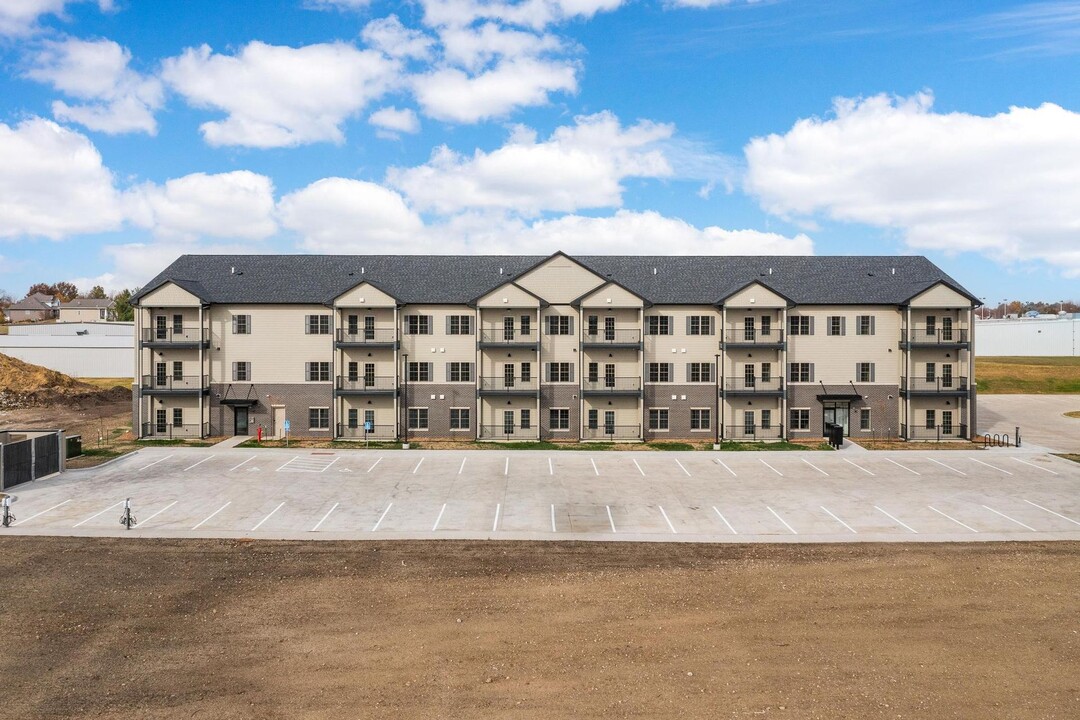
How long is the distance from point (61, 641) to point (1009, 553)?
28.5 m

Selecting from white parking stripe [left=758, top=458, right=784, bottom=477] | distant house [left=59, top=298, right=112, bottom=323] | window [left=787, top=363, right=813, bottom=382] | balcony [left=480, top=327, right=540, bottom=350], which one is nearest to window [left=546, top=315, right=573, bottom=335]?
balcony [left=480, top=327, right=540, bottom=350]

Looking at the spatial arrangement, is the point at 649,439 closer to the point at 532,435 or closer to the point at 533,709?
the point at 532,435

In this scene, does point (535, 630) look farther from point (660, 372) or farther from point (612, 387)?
point (660, 372)

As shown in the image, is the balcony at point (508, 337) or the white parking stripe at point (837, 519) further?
the balcony at point (508, 337)

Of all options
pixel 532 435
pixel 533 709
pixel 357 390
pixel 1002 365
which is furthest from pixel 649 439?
pixel 1002 365

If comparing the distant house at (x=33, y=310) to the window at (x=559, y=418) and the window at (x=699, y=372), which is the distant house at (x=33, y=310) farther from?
the window at (x=699, y=372)

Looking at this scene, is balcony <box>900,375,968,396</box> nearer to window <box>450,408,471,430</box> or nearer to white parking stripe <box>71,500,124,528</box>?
window <box>450,408,471,430</box>

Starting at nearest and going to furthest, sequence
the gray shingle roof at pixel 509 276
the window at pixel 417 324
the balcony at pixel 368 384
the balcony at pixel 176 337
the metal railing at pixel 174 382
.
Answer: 1. the balcony at pixel 176 337
2. the balcony at pixel 368 384
3. the metal railing at pixel 174 382
4. the window at pixel 417 324
5. the gray shingle roof at pixel 509 276

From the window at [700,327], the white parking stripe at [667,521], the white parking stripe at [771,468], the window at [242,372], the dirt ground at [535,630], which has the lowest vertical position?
the dirt ground at [535,630]

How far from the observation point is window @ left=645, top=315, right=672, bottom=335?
44156mm

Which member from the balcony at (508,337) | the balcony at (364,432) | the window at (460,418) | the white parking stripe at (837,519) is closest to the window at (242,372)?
the balcony at (364,432)

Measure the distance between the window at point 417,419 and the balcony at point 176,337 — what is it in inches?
579

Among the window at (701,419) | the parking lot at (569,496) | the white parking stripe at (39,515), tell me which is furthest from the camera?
the window at (701,419)

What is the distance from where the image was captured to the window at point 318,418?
43625 mm
